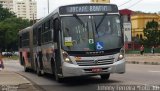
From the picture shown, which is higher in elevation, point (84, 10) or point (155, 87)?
point (84, 10)

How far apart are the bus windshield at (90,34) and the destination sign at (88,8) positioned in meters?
0.26

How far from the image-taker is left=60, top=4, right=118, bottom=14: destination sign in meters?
18.8

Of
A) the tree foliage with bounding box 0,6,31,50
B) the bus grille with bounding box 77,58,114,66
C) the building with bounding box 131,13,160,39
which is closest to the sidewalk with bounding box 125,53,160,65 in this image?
the bus grille with bounding box 77,58,114,66

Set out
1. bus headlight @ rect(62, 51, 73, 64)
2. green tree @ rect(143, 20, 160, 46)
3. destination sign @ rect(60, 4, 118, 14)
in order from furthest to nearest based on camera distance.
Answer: green tree @ rect(143, 20, 160, 46)
destination sign @ rect(60, 4, 118, 14)
bus headlight @ rect(62, 51, 73, 64)

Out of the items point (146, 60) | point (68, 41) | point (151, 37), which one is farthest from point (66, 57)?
point (151, 37)

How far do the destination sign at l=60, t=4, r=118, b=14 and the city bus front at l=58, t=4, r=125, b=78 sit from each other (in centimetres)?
21

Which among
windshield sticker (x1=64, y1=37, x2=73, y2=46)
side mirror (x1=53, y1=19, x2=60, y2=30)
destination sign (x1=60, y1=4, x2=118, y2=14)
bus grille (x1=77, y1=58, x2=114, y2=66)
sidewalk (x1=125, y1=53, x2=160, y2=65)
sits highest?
destination sign (x1=60, y1=4, x2=118, y2=14)

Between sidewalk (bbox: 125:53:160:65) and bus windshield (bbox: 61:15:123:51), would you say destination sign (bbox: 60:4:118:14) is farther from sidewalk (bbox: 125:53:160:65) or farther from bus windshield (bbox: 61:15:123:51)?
sidewalk (bbox: 125:53:160:65)

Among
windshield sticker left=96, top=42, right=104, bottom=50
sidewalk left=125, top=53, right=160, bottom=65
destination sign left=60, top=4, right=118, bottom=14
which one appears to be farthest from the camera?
sidewalk left=125, top=53, right=160, bottom=65

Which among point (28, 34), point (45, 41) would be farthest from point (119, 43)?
point (28, 34)

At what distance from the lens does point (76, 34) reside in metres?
18.4

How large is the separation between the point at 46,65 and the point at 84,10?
16.6ft

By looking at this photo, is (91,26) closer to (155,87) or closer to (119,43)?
(119,43)

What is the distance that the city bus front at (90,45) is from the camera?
59.7 feet
